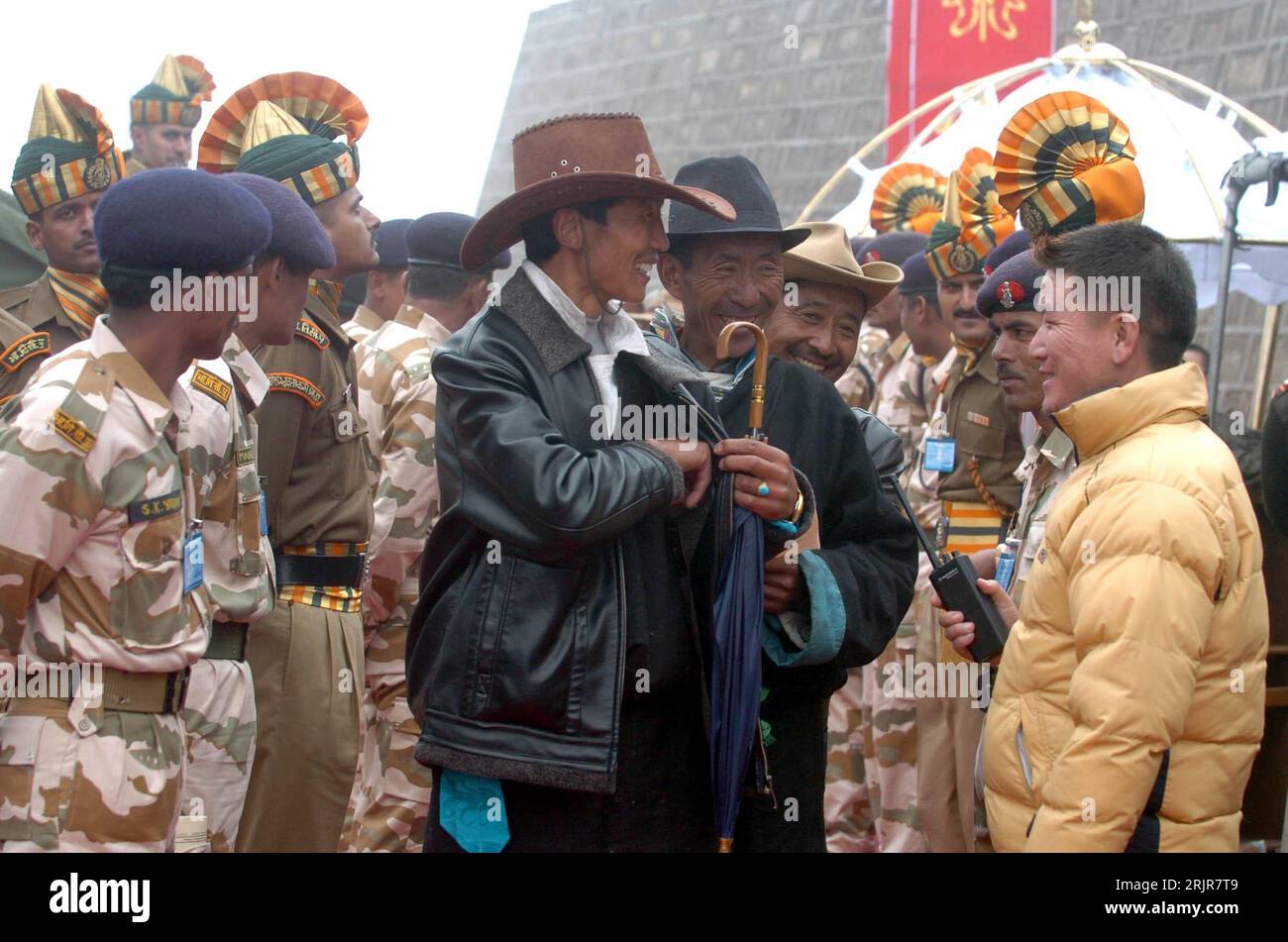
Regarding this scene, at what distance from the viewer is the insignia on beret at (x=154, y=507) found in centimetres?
309

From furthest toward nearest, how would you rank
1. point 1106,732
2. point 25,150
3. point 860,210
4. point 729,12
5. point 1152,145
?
point 729,12 < point 860,210 < point 1152,145 < point 25,150 < point 1106,732

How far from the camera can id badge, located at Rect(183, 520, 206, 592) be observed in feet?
10.6

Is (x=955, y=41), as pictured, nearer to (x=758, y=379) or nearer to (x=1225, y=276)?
(x=1225, y=276)

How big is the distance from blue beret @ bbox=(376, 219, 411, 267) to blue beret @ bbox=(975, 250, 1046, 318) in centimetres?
330

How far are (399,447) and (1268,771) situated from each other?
11.0 ft

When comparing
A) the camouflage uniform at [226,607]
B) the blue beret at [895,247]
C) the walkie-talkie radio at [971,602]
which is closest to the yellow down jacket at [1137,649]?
the walkie-talkie radio at [971,602]

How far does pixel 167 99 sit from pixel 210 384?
15.4 feet

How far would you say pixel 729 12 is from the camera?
70.5 ft

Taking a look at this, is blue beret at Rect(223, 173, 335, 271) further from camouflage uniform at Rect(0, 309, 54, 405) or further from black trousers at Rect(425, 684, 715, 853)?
black trousers at Rect(425, 684, 715, 853)

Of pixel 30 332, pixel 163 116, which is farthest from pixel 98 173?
pixel 163 116

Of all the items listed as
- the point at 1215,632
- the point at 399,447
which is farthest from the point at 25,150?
the point at 1215,632

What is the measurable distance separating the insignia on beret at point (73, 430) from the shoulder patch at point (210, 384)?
0.61 m

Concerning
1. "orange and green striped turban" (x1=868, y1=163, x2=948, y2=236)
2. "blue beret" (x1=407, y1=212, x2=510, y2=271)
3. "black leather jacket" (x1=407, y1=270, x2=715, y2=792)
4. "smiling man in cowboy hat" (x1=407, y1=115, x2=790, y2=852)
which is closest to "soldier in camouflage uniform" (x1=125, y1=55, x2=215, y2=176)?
"blue beret" (x1=407, y1=212, x2=510, y2=271)
